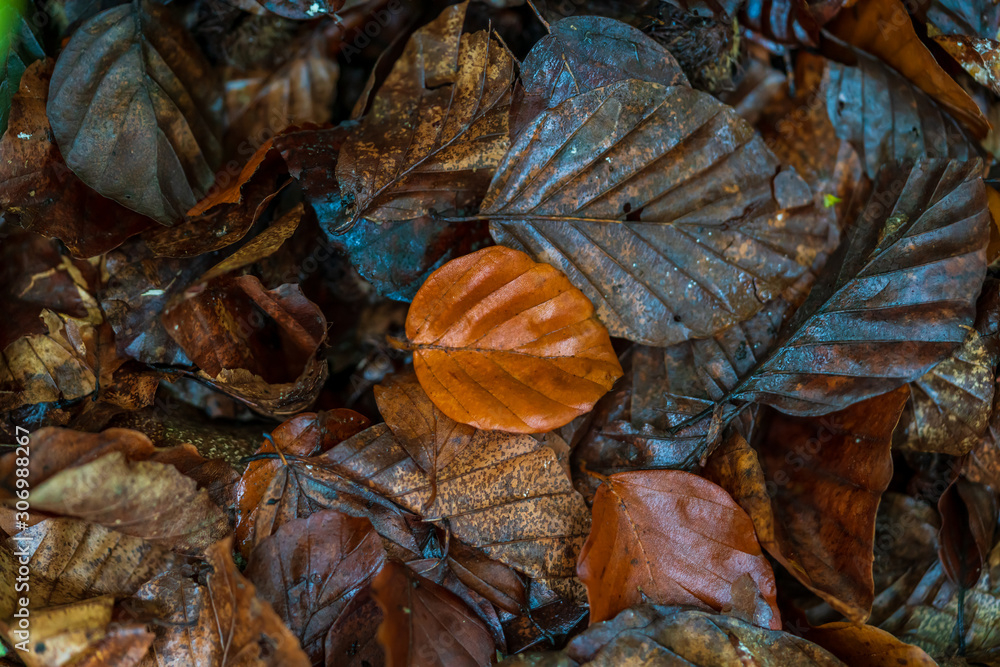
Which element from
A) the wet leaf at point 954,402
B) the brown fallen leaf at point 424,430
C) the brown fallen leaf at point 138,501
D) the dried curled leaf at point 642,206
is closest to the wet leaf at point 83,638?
the brown fallen leaf at point 138,501

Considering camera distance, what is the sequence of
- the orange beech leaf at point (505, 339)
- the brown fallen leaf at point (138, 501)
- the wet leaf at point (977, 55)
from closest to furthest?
the brown fallen leaf at point (138, 501), the orange beech leaf at point (505, 339), the wet leaf at point (977, 55)

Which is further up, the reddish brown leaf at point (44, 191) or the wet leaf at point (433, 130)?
the wet leaf at point (433, 130)

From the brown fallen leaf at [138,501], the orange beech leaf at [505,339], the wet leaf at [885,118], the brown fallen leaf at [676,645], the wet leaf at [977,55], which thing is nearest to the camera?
the brown fallen leaf at [138,501]

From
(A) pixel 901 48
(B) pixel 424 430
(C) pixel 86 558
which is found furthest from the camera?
(A) pixel 901 48

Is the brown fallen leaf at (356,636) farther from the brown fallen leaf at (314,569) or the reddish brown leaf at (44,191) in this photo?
the reddish brown leaf at (44,191)

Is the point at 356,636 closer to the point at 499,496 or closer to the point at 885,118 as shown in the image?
the point at 499,496

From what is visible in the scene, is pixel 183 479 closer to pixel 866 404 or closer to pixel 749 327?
pixel 749 327

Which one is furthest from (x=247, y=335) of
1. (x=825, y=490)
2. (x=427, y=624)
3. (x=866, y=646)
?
(x=866, y=646)

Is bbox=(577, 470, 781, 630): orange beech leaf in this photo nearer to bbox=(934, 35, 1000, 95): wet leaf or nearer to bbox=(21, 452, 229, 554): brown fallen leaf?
bbox=(21, 452, 229, 554): brown fallen leaf

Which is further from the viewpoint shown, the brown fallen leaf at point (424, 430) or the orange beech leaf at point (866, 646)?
the brown fallen leaf at point (424, 430)
